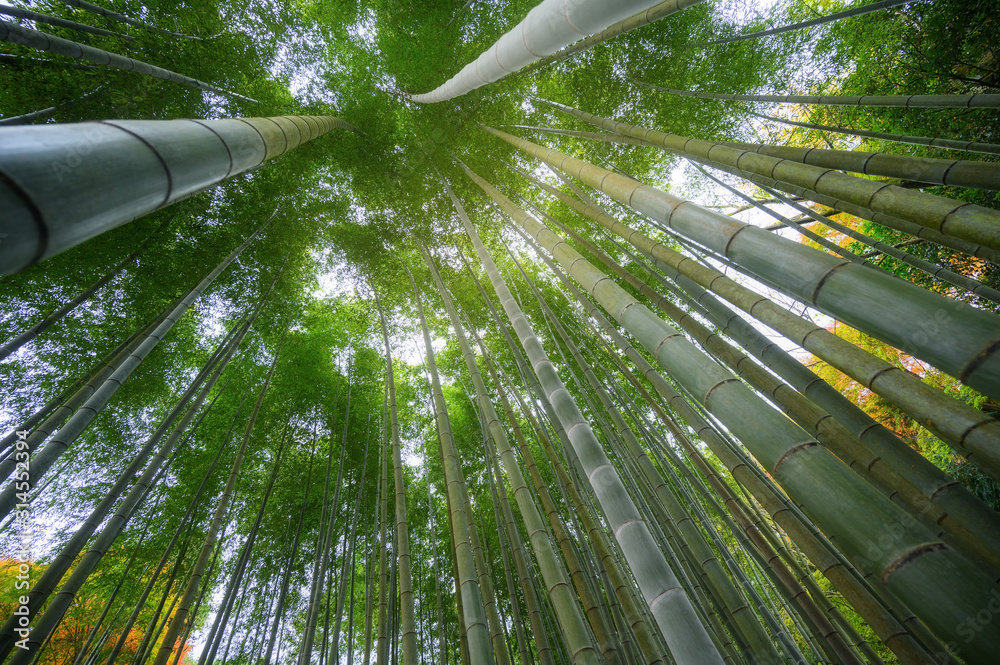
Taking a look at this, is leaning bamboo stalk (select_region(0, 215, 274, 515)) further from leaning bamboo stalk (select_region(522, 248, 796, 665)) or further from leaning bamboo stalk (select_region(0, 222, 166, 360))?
leaning bamboo stalk (select_region(522, 248, 796, 665))

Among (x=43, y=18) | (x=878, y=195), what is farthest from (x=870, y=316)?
(x=43, y=18)

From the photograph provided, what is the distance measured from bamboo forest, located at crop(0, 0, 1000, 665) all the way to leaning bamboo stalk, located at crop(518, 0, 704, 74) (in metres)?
0.06

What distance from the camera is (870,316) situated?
0.97 metres

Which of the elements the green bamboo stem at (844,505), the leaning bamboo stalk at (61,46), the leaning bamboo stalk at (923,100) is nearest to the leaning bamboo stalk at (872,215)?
the leaning bamboo stalk at (923,100)

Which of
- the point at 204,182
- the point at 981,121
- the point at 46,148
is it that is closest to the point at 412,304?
the point at 204,182

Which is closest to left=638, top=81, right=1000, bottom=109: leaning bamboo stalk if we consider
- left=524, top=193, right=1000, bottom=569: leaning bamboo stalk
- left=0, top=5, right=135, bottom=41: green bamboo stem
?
left=524, top=193, right=1000, bottom=569: leaning bamboo stalk

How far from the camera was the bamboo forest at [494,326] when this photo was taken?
107 cm

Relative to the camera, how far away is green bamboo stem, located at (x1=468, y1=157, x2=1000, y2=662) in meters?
0.73

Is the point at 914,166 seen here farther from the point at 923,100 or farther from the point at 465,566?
the point at 465,566

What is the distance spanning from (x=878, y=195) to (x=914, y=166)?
1.91 feet

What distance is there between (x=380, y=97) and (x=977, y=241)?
17.6ft

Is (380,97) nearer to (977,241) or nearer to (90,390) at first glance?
(90,390)

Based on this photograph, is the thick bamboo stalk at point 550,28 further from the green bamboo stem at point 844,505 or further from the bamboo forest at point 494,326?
the green bamboo stem at point 844,505

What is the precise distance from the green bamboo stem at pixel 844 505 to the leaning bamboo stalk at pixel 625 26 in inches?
68.4
